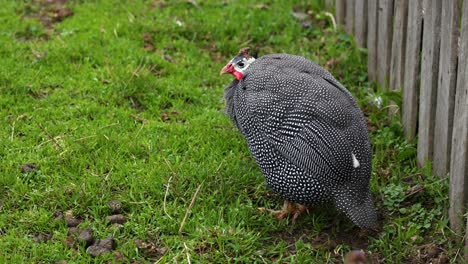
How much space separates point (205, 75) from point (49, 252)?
2107 millimetres

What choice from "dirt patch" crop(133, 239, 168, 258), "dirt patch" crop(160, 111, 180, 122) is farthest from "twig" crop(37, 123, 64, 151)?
"dirt patch" crop(133, 239, 168, 258)

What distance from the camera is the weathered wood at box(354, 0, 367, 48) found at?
220 inches

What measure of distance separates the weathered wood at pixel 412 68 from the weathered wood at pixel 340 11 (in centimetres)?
144

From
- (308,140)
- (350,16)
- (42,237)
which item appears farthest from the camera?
(350,16)

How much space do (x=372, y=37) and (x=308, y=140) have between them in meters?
1.63

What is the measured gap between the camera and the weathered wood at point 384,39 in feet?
16.5

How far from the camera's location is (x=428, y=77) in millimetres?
4312

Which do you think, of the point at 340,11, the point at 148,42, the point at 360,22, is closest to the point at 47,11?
the point at 148,42

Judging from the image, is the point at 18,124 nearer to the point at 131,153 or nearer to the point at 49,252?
the point at 131,153

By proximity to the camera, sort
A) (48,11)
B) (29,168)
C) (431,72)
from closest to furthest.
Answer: (431,72)
(29,168)
(48,11)

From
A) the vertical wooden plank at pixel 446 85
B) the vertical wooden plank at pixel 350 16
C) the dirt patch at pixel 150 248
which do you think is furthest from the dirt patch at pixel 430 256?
the vertical wooden plank at pixel 350 16

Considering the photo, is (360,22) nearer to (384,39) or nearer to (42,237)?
(384,39)

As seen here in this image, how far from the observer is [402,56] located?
15.8 feet

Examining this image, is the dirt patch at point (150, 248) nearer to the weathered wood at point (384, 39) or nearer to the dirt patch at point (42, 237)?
the dirt patch at point (42, 237)
